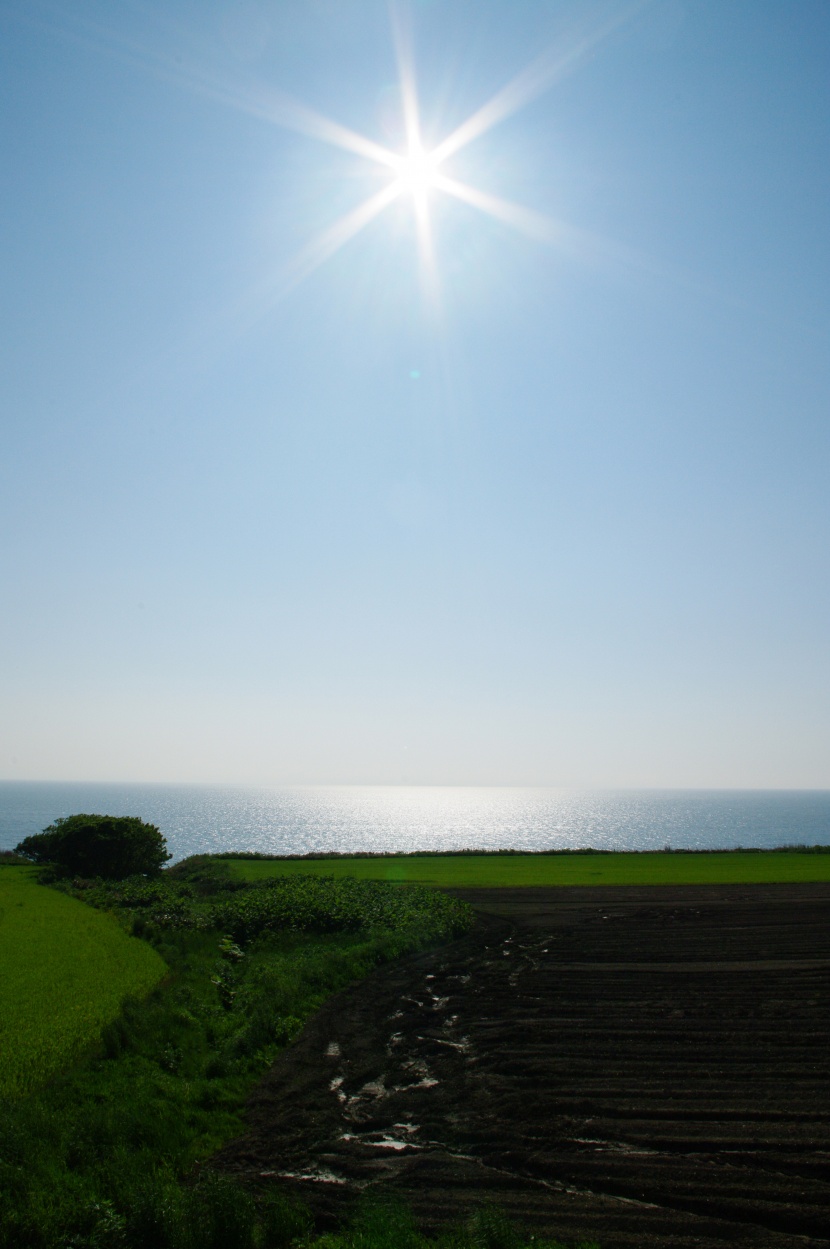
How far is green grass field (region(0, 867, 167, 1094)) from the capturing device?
1397 cm

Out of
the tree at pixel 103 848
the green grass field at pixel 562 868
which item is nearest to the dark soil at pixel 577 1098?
the green grass field at pixel 562 868

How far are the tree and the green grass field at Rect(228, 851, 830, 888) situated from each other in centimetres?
615

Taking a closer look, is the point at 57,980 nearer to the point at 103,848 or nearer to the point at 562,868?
the point at 103,848

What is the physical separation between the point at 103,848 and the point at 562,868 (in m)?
31.6

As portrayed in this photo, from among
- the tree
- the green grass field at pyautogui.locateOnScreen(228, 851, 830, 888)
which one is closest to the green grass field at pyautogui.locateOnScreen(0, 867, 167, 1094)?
the tree

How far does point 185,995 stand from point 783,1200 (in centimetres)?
1398

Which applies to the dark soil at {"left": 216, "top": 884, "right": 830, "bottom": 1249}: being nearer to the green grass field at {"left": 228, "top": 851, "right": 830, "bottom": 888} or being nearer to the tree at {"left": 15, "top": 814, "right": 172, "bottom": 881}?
the green grass field at {"left": 228, "top": 851, "right": 830, "bottom": 888}

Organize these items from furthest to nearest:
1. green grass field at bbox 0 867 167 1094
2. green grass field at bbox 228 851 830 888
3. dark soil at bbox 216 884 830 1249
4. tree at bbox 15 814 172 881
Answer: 1. tree at bbox 15 814 172 881
2. green grass field at bbox 228 851 830 888
3. green grass field at bbox 0 867 167 1094
4. dark soil at bbox 216 884 830 1249

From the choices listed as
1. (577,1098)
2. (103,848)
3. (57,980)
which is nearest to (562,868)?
(103,848)

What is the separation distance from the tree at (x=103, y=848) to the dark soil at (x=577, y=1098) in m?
30.2

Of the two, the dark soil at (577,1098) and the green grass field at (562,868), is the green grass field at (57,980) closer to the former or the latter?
the dark soil at (577,1098)

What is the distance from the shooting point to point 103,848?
46.9 m

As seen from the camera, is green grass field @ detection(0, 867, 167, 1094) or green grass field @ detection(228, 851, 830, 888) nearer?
green grass field @ detection(0, 867, 167, 1094)

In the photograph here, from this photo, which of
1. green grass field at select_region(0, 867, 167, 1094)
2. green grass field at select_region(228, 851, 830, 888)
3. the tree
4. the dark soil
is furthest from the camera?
the tree
